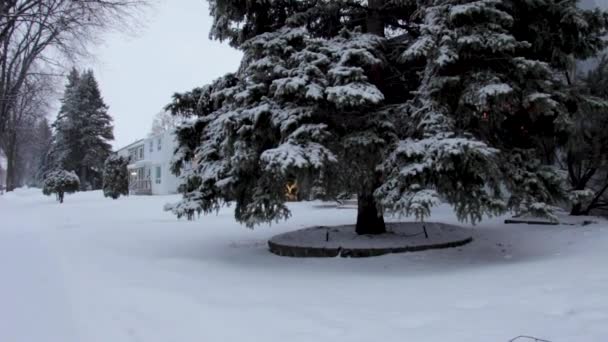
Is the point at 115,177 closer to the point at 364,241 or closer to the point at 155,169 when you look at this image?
the point at 155,169

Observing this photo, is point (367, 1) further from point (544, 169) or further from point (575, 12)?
point (544, 169)

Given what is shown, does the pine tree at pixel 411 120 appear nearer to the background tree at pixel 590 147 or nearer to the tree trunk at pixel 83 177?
the background tree at pixel 590 147

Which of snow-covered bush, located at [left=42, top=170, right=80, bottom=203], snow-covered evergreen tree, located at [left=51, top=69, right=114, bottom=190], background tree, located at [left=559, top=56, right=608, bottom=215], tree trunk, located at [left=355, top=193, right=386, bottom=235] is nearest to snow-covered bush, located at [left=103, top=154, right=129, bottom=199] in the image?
snow-covered bush, located at [left=42, top=170, right=80, bottom=203]

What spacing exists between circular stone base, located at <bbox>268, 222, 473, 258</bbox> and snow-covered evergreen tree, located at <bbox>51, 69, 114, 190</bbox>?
37.5 m

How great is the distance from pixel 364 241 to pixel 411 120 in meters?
2.28

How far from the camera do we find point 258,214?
6.10 meters

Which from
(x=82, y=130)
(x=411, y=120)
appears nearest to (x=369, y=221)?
(x=411, y=120)

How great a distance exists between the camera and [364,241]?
7.29 m

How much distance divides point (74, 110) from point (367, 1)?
39.6 meters

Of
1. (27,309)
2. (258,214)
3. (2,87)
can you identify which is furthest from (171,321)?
(2,87)

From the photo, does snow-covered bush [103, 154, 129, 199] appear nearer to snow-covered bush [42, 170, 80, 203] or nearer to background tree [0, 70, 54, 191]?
snow-covered bush [42, 170, 80, 203]

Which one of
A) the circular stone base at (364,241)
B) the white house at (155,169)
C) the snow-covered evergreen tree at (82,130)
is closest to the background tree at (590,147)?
the circular stone base at (364,241)

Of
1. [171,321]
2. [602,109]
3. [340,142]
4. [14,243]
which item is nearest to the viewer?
[171,321]

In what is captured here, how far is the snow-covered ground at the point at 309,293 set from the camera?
3346 mm
